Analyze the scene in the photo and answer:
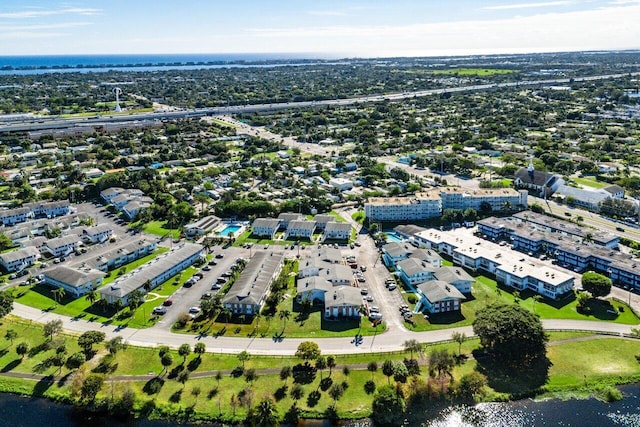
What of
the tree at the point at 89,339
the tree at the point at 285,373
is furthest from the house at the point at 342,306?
the tree at the point at 89,339

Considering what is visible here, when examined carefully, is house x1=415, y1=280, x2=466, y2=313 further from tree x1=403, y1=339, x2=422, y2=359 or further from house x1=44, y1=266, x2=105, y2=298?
house x1=44, y1=266, x2=105, y2=298

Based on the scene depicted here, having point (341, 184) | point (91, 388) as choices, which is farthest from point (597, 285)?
point (341, 184)

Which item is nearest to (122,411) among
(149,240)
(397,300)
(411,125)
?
(397,300)

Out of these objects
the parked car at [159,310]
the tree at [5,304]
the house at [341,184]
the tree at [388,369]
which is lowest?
the parked car at [159,310]

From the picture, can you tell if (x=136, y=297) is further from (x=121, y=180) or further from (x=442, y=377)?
(x=121, y=180)

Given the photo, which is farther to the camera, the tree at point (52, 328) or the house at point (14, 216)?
the house at point (14, 216)

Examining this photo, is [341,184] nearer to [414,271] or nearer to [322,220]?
[322,220]

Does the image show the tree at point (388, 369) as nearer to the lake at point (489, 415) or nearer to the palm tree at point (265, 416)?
the lake at point (489, 415)
